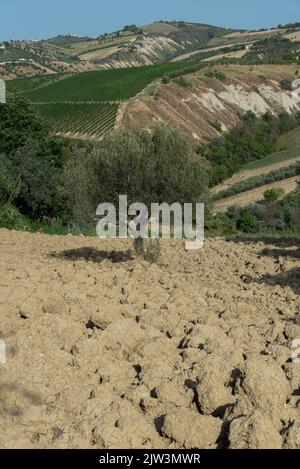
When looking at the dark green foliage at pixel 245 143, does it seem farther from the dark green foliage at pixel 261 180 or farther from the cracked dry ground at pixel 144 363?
the cracked dry ground at pixel 144 363

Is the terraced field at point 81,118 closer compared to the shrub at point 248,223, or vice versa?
the shrub at point 248,223

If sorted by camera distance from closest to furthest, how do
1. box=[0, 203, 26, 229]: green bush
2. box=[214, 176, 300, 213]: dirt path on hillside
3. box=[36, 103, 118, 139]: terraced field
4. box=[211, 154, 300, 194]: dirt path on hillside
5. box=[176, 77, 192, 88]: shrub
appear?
box=[0, 203, 26, 229]: green bush < box=[214, 176, 300, 213]: dirt path on hillside < box=[211, 154, 300, 194]: dirt path on hillside < box=[36, 103, 118, 139]: terraced field < box=[176, 77, 192, 88]: shrub

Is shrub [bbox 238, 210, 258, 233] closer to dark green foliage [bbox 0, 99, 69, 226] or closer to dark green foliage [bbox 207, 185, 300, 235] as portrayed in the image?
dark green foliage [bbox 207, 185, 300, 235]

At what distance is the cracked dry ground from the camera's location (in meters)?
5.00

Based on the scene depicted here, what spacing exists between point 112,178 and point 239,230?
22.0 m

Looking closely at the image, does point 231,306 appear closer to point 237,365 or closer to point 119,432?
point 237,365

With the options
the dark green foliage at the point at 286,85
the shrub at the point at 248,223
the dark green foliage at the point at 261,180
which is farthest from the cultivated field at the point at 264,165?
the dark green foliage at the point at 286,85

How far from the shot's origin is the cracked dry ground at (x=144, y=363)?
5.00 m

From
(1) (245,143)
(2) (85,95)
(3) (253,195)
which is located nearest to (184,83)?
(1) (245,143)

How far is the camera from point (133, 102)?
73125 millimetres

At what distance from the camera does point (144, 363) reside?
661 cm

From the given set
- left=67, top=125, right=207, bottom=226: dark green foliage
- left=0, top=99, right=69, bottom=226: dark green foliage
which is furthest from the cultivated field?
left=67, top=125, right=207, bottom=226: dark green foliage

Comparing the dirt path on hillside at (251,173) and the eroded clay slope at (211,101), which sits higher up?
the eroded clay slope at (211,101)
